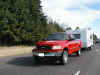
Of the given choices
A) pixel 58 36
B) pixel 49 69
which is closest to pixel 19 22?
pixel 58 36

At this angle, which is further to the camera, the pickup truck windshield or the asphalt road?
the pickup truck windshield

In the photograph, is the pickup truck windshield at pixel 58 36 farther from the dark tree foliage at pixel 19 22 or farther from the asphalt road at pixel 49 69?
the dark tree foliage at pixel 19 22

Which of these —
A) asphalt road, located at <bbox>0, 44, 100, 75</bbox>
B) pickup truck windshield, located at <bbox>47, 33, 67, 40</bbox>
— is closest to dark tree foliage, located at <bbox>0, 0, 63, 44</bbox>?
pickup truck windshield, located at <bbox>47, 33, 67, 40</bbox>

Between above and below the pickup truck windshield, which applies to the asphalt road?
below

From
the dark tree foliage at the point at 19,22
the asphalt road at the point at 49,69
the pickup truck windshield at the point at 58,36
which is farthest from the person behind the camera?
the dark tree foliage at the point at 19,22

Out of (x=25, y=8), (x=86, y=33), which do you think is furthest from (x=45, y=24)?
(x=86, y=33)

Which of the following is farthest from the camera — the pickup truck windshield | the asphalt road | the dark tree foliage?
the dark tree foliage

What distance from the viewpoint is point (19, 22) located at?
32.6 meters

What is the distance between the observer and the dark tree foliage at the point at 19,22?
30328 millimetres

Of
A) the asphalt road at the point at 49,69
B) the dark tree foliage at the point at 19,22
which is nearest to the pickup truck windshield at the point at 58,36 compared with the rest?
the asphalt road at the point at 49,69

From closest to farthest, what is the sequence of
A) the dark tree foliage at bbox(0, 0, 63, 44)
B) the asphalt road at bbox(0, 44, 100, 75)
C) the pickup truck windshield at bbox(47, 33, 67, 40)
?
1. the asphalt road at bbox(0, 44, 100, 75)
2. the pickup truck windshield at bbox(47, 33, 67, 40)
3. the dark tree foliage at bbox(0, 0, 63, 44)

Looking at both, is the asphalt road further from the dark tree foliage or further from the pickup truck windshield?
the dark tree foliage

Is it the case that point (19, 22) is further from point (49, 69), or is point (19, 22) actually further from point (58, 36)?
point (49, 69)

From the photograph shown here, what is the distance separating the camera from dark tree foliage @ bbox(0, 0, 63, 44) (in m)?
30.3
